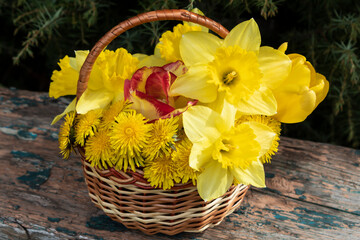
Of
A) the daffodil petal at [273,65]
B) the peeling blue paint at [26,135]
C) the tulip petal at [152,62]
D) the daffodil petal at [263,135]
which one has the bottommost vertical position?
Result: the peeling blue paint at [26,135]

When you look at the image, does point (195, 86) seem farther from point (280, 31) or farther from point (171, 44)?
point (280, 31)

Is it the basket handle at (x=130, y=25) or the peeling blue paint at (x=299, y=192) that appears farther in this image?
the peeling blue paint at (x=299, y=192)

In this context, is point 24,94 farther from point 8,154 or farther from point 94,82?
point 94,82

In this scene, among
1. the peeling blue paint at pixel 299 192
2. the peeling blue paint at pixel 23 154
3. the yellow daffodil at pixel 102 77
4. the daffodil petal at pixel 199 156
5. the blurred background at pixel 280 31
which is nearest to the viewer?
the daffodil petal at pixel 199 156

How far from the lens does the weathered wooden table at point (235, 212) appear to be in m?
0.97

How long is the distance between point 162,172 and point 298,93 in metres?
0.35

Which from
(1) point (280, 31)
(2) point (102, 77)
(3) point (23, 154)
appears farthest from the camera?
(1) point (280, 31)

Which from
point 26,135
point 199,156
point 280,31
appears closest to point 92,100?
point 199,156

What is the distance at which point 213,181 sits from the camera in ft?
2.52

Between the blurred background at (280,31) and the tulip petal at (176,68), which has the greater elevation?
the tulip petal at (176,68)

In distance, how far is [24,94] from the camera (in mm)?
1605

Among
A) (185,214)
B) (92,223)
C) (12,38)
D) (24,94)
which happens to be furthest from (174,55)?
(12,38)

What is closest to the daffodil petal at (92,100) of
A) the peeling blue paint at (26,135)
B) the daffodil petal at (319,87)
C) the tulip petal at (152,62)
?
the tulip petal at (152,62)

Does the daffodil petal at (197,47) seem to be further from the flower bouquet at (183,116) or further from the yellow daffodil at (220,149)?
the yellow daffodil at (220,149)
